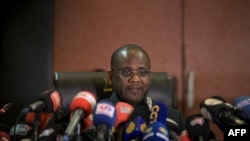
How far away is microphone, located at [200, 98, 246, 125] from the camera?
2.78 feet

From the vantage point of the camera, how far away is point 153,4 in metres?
2.64

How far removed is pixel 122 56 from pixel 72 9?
1.11 metres

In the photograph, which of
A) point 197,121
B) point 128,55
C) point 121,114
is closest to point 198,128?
point 197,121

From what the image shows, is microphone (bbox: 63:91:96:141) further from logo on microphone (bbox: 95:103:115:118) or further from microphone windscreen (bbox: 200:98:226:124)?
microphone windscreen (bbox: 200:98:226:124)

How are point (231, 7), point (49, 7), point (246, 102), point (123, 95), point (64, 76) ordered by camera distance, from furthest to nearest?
point (231, 7) < point (49, 7) < point (64, 76) < point (123, 95) < point (246, 102)

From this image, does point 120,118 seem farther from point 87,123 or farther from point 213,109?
point 213,109

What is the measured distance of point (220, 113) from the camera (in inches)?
34.6

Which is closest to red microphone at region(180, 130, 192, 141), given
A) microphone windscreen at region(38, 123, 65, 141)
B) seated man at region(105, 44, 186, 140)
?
microphone windscreen at region(38, 123, 65, 141)

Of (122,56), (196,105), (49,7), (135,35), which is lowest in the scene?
(196,105)

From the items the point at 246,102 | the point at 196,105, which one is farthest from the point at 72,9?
the point at 246,102

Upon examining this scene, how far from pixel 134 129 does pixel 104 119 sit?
12 centimetres

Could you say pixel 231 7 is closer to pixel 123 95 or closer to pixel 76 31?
pixel 76 31

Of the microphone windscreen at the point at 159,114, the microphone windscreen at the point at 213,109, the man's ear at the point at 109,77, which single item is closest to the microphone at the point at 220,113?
the microphone windscreen at the point at 213,109

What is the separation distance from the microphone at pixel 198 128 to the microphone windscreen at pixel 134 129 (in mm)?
149
